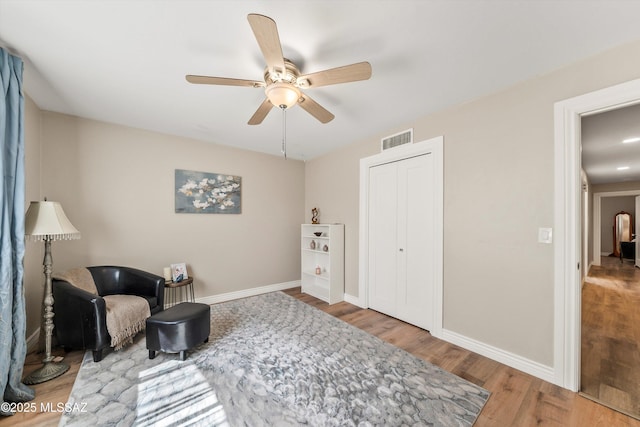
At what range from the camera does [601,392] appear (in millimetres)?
1779

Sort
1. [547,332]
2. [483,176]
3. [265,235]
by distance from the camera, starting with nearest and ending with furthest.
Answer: [547,332] < [483,176] < [265,235]

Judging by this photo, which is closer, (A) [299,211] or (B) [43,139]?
(B) [43,139]

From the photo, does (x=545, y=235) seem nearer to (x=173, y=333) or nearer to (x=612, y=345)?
(x=612, y=345)

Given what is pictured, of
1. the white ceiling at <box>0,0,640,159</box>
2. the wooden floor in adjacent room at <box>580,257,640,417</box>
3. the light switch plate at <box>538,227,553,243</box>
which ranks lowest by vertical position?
the wooden floor in adjacent room at <box>580,257,640,417</box>

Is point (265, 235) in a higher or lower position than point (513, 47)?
lower

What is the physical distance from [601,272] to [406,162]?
6.65m

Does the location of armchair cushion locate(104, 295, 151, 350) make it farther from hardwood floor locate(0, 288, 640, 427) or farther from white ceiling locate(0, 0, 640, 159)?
white ceiling locate(0, 0, 640, 159)

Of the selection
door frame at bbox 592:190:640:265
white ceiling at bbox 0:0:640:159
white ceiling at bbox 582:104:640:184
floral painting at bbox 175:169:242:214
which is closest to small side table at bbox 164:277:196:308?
floral painting at bbox 175:169:242:214

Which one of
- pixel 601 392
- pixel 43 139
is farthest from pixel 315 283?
pixel 43 139

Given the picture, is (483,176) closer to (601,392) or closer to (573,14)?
(573,14)

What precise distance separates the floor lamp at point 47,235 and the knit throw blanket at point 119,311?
356mm

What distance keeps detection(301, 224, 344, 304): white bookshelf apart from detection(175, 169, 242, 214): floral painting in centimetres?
130

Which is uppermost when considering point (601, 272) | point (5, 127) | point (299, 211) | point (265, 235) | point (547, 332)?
point (5, 127)

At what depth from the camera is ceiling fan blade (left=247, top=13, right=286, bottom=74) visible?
1131mm
